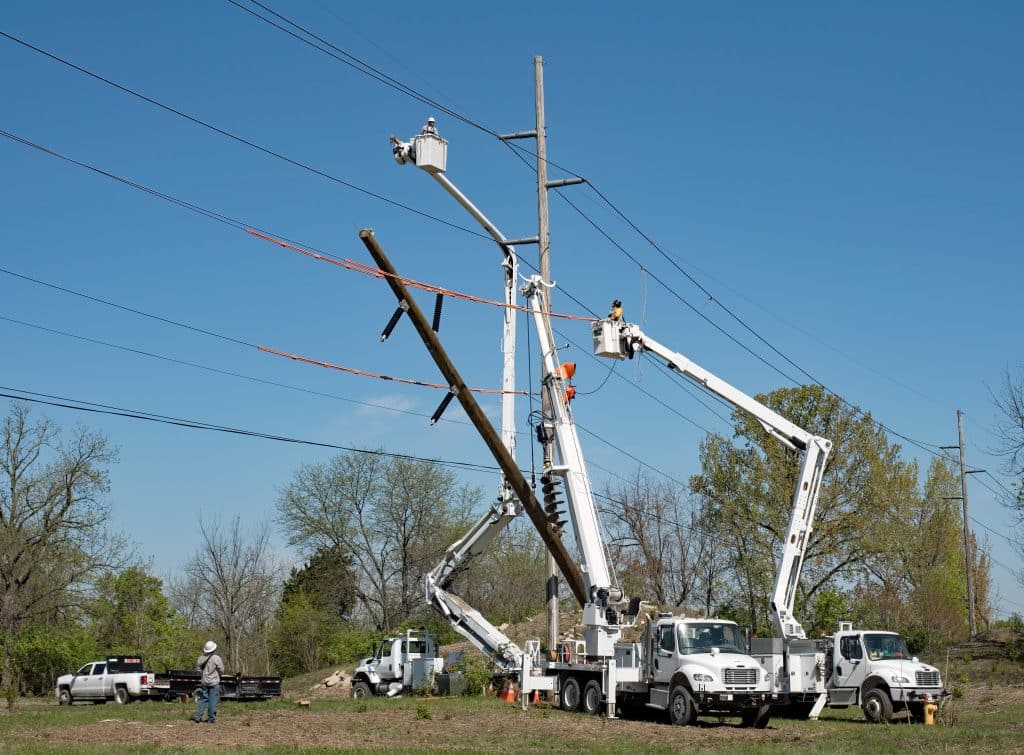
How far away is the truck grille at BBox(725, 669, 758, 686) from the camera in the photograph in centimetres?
2458

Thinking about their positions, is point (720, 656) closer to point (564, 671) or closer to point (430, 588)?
point (564, 671)

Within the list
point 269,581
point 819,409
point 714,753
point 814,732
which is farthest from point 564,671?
point 269,581

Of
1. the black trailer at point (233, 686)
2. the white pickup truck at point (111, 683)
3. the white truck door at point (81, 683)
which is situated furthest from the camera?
the white truck door at point (81, 683)

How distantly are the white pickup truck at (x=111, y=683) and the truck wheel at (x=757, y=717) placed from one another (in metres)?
21.8

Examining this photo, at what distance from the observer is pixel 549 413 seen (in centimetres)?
2973

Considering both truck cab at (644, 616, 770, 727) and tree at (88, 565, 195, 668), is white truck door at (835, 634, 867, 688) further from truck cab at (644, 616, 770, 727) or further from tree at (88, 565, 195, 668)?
tree at (88, 565, 195, 668)

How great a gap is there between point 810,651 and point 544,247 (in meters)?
13.0

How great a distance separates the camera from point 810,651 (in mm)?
26422

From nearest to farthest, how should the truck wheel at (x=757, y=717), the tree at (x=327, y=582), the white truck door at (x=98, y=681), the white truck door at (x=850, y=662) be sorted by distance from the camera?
1. the truck wheel at (x=757, y=717)
2. the white truck door at (x=850, y=662)
3. the white truck door at (x=98, y=681)
4. the tree at (x=327, y=582)

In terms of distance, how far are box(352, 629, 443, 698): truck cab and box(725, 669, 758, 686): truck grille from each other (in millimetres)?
15297

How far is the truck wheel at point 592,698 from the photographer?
27422 millimetres

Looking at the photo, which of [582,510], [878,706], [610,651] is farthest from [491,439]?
[878,706]

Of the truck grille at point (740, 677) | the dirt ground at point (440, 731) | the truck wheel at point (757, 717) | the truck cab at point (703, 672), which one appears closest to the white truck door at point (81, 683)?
the dirt ground at point (440, 731)

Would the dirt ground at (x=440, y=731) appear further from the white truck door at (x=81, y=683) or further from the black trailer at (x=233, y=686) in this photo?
the white truck door at (x=81, y=683)
